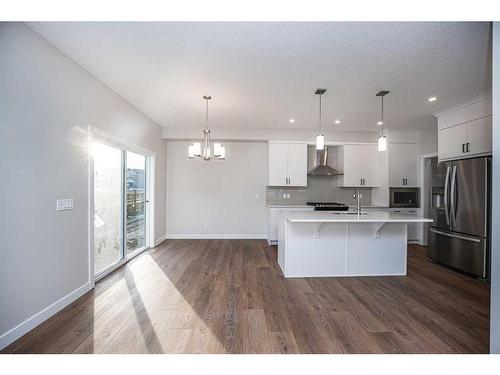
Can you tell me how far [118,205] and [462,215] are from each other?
17.2 feet

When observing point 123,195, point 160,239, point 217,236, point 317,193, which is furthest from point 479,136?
point 160,239

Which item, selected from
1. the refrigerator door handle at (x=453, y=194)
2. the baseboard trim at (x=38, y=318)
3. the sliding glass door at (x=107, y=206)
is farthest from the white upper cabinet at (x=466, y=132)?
the baseboard trim at (x=38, y=318)

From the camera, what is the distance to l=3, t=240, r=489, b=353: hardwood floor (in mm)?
1826

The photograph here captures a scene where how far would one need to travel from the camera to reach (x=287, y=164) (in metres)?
5.32

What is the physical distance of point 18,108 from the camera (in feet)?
6.17

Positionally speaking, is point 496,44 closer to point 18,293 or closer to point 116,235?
point 18,293

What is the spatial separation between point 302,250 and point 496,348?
1949 mm

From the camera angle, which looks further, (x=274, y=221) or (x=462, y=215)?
(x=274, y=221)

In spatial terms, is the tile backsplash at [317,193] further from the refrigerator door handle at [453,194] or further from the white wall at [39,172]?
the white wall at [39,172]

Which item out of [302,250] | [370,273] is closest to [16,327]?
[302,250]

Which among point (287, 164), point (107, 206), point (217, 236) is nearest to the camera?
point (107, 206)

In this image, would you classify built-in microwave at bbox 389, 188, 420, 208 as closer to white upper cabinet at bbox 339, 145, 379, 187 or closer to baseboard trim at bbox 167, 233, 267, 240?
white upper cabinet at bbox 339, 145, 379, 187

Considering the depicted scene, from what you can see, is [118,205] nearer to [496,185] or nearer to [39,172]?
[39,172]

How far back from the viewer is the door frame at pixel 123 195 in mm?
2742
